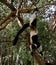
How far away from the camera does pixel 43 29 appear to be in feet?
9.91

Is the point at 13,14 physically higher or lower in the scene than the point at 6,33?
higher

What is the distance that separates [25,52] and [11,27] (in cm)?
51

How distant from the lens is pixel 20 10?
1.46 metres

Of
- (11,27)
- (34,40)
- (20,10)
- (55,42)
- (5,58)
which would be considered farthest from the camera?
(5,58)

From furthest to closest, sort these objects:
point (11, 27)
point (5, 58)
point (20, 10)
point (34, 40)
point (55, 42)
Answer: point (5, 58) < point (55, 42) < point (11, 27) < point (20, 10) < point (34, 40)

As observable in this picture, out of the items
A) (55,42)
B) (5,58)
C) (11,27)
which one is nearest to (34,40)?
(11,27)

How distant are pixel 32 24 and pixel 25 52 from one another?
2285 millimetres

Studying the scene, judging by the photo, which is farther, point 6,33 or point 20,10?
point 6,33

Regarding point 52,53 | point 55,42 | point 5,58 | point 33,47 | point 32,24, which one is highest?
point 32,24

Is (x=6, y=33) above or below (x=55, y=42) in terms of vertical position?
above

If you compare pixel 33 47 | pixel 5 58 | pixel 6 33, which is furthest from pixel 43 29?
pixel 5 58

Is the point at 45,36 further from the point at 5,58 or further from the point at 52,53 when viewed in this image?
the point at 5,58

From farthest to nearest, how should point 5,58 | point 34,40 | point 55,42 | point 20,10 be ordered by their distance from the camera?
point 5,58 < point 55,42 < point 20,10 < point 34,40

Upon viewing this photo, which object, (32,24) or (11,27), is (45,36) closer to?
(11,27)
